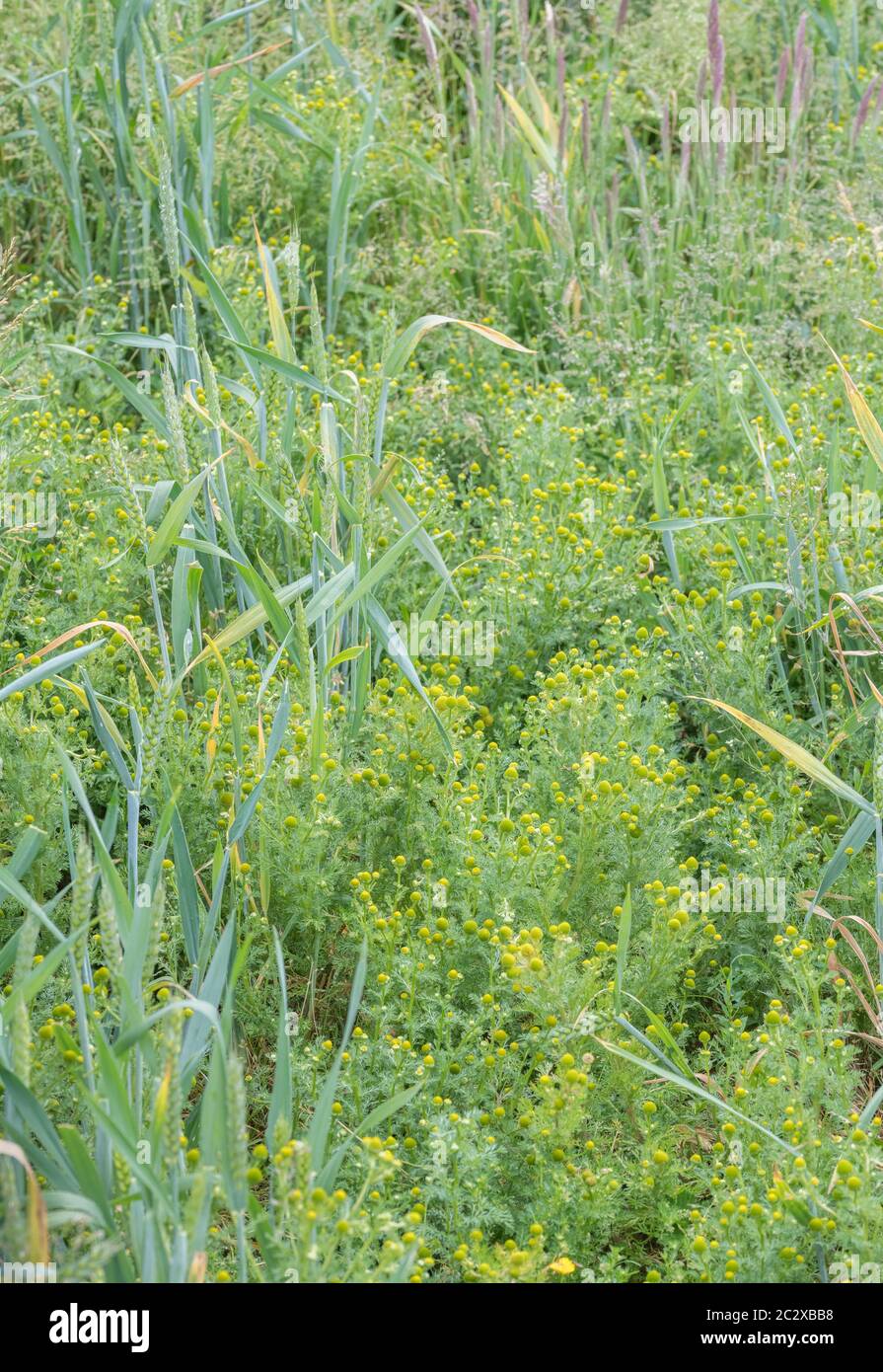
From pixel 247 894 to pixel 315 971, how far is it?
224mm

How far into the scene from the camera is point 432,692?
108 inches

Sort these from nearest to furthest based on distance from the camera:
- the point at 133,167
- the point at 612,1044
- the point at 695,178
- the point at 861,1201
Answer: the point at 861,1201
the point at 612,1044
the point at 133,167
the point at 695,178

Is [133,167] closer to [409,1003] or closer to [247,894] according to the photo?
[247,894]

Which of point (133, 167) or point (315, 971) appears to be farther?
point (133, 167)

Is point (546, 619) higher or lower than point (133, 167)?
lower

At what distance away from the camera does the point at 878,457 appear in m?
2.96

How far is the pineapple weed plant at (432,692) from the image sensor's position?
202cm

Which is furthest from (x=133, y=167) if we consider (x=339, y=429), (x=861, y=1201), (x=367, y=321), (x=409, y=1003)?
(x=861, y=1201)

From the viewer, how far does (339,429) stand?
3.09 meters

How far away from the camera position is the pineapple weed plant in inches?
79.4

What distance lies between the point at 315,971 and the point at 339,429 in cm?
124

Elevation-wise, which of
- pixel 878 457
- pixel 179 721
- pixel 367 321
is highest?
pixel 367 321

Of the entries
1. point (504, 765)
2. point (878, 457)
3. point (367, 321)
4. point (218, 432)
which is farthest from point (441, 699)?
point (367, 321)

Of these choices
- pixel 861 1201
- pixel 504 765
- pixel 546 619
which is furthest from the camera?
pixel 546 619
